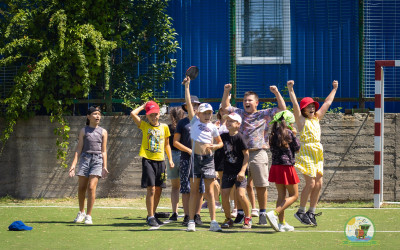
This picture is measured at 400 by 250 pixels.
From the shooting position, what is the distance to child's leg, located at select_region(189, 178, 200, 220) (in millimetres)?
8523

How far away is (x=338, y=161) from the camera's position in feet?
39.9

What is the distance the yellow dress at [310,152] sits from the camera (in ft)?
29.8

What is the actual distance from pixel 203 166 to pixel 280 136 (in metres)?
1.09

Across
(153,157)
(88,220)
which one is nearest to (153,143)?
(153,157)

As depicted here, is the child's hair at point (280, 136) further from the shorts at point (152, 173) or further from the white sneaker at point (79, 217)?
the white sneaker at point (79, 217)

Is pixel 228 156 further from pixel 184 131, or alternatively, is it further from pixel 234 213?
pixel 234 213

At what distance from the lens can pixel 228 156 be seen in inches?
344

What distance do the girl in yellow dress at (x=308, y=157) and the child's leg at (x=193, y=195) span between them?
146 centimetres

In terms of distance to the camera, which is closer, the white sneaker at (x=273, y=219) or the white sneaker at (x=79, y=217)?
the white sneaker at (x=273, y=219)

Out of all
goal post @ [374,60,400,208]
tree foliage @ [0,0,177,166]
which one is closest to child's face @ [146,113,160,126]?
tree foliage @ [0,0,177,166]

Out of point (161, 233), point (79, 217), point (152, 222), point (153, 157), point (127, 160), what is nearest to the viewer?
point (161, 233)

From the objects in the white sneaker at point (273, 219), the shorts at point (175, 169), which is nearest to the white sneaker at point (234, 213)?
the shorts at point (175, 169)

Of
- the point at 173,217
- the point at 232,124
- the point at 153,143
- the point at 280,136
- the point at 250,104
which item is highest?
the point at 250,104

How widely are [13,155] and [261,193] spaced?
588 cm
